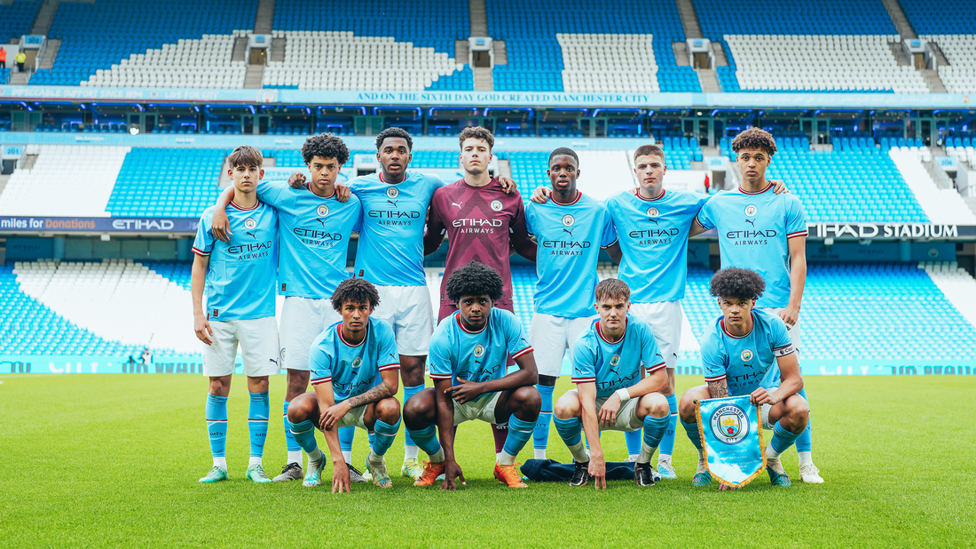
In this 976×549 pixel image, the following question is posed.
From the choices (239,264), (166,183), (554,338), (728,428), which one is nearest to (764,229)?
(728,428)

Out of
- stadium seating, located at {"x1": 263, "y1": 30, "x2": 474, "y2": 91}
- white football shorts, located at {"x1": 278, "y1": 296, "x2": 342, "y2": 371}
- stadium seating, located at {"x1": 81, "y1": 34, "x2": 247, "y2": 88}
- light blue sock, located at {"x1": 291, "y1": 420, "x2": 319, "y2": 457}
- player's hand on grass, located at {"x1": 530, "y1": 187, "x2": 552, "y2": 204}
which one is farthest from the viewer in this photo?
stadium seating, located at {"x1": 263, "y1": 30, "x2": 474, "y2": 91}

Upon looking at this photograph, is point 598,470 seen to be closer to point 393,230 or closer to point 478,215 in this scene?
point 478,215

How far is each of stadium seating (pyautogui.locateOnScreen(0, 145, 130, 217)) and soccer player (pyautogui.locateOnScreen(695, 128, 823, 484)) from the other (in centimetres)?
2411

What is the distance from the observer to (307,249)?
5.39 metres

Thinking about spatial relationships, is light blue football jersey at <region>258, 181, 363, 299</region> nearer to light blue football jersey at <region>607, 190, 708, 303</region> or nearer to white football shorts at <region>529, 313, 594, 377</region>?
white football shorts at <region>529, 313, 594, 377</region>

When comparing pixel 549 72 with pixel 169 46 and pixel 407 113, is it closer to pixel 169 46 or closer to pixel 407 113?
pixel 407 113

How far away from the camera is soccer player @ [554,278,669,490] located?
465 centimetres

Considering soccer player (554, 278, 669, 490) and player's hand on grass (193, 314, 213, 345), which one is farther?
player's hand on grass (193, 314, 213, 345)

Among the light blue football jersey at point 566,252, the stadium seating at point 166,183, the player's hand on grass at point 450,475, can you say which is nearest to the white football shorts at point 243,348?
the player's hand on grass at point 450,475

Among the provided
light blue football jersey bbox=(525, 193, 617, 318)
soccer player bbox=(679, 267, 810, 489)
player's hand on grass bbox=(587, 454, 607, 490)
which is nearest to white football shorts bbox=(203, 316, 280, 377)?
light blue football jersey bbox=(525, 193, 617, 318)

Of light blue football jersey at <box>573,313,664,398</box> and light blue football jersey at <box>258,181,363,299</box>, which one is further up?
light blue football jersey at <box>258,181,363,299</box>

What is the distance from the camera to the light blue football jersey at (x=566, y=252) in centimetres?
543

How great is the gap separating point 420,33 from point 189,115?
426 inches

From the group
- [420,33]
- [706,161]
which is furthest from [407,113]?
[706,161]
